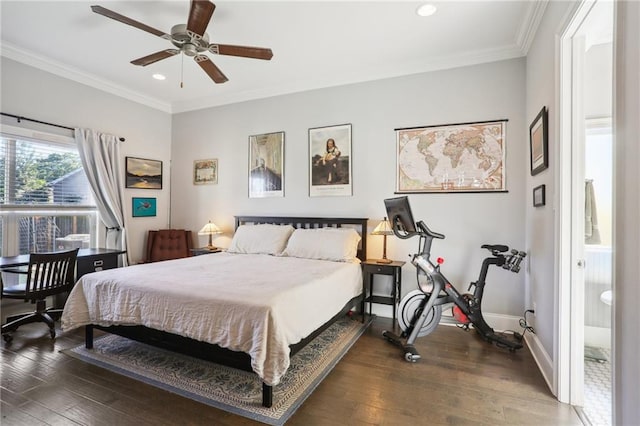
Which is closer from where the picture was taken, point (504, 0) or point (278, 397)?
point (278, 397)

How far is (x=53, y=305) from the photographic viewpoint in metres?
3.69

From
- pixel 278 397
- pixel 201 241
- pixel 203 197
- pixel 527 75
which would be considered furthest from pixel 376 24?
pixel 201 241

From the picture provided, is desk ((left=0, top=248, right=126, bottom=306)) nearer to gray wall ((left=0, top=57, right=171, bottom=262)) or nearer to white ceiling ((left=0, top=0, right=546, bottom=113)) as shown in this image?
gray wall ((left=0, top=57, right=171, bottom=262))

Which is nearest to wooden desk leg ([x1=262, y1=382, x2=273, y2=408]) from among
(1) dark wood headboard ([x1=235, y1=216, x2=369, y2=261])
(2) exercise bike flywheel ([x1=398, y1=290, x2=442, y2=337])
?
(2) exercise bike flywheel ([x1=398, y1=290, x2=442, y2=337])

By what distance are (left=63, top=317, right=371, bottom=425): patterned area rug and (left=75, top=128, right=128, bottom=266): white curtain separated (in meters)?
1.85

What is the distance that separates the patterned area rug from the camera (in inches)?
76.6

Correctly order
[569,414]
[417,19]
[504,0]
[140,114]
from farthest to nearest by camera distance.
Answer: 1. [140,114]
2. [417,19]
3. [504,0]
4. [569,414]

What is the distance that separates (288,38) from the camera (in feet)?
10.2

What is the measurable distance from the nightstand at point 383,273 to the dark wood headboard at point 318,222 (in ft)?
0.91

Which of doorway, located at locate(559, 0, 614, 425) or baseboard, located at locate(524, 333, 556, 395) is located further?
baseboard, located at locate(524, 333, 556, 395)

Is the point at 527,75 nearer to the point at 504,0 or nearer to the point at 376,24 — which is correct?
the point at 504,0

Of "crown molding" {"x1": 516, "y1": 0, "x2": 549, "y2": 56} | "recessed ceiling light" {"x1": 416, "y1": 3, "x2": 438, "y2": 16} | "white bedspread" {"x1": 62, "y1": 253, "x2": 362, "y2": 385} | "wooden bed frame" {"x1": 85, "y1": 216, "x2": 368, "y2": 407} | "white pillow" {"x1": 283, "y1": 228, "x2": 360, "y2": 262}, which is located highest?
"recessed ceiling light" {"x1": 416, "y1": 3, "x2": 438, "y2": 16}

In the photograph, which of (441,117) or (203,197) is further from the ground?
(441,117)

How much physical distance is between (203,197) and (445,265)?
148 inches
